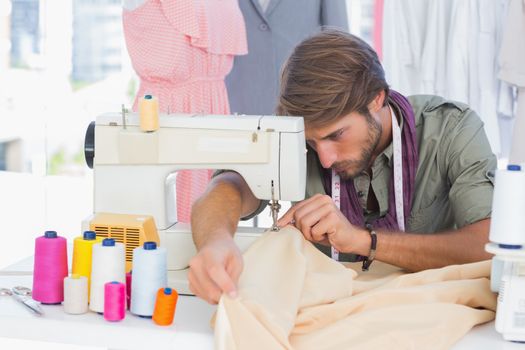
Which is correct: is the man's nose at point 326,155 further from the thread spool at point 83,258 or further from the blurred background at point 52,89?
the blurred background at point 52,89

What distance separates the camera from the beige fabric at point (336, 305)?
1641mm

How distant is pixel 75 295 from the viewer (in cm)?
183

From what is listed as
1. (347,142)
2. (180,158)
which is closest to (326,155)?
(347,142)

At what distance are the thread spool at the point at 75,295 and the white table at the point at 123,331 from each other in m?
0.02

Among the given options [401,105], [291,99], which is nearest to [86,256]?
[291,99]

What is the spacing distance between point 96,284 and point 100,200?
1.27 feet

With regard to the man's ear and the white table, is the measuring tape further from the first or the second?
the white table

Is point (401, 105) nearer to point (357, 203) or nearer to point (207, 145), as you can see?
point (357, 203)

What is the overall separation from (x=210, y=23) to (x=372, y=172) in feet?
3.75

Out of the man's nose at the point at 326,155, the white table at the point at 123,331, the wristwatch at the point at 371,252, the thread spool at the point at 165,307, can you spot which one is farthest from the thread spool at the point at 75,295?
the man's nose at the point at 326,155

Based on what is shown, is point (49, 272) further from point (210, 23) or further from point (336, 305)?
point (210, 23)

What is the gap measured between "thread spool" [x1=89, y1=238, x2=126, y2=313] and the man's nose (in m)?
0.77

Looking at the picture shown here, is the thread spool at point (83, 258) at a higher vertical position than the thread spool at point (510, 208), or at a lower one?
lower

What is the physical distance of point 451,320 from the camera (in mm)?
1726
